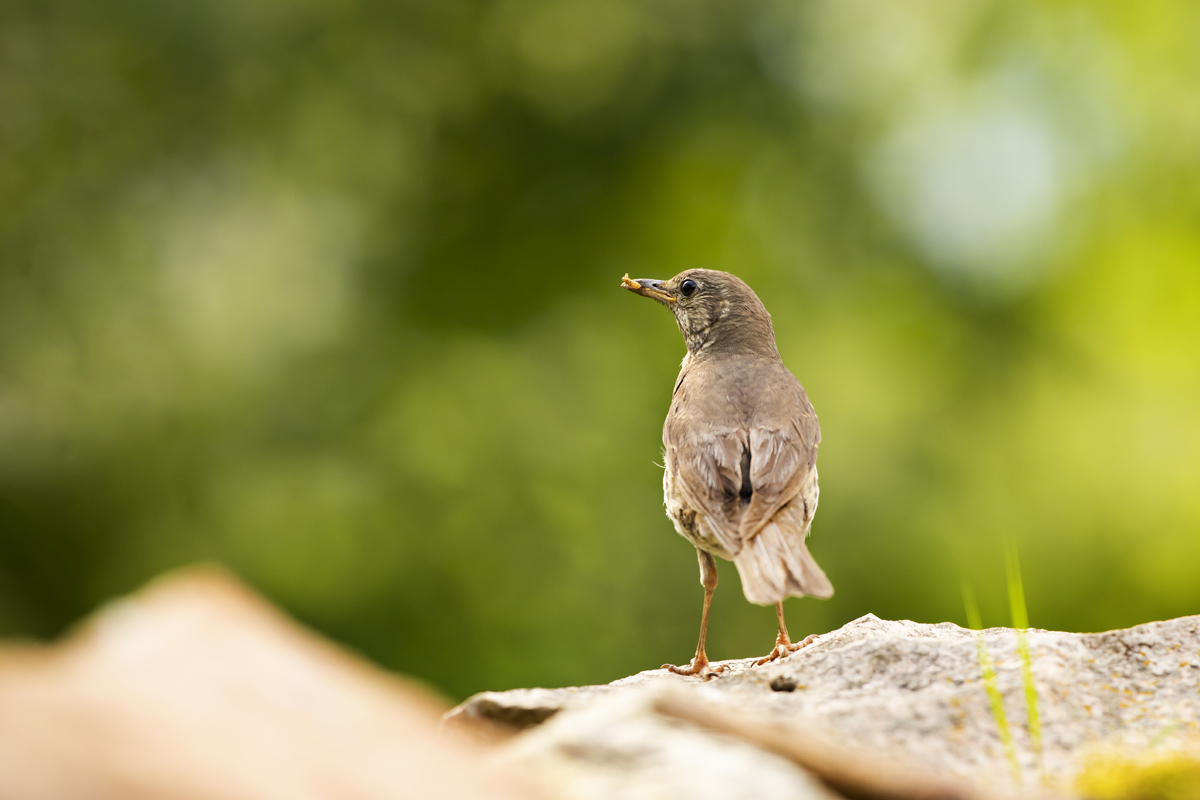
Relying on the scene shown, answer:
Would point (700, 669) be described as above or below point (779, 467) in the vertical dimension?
below

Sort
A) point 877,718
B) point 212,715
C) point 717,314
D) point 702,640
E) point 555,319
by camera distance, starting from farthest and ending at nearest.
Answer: point 555,319 → point 717,314 → point 702,640 → point 877,718 → point 212,715

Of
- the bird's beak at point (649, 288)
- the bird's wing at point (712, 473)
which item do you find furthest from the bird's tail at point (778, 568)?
the bird's beak at point (649, 288)

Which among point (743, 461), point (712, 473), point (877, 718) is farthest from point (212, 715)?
point (743, 461)

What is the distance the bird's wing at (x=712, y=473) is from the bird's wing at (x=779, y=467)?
6cm

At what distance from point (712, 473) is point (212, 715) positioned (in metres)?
2.90

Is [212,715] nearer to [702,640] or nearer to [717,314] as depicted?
[702,640]

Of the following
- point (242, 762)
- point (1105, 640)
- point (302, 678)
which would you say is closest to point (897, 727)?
point (1105, 640)

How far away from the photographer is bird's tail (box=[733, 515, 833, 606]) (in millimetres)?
3826

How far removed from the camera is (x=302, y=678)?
7.68 feet

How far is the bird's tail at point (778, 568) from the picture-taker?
3.83 m

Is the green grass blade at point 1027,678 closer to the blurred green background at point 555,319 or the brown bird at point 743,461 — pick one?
the brown bird at point 743,461

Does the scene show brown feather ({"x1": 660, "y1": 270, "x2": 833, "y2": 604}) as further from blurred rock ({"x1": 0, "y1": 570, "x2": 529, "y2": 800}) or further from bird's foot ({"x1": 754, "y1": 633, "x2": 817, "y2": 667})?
blurred rock ({"x1": 0, "y1": 570, "x2": 529, "y2": 800})

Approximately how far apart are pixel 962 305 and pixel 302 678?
39.6ft

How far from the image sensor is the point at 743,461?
4.71 m
